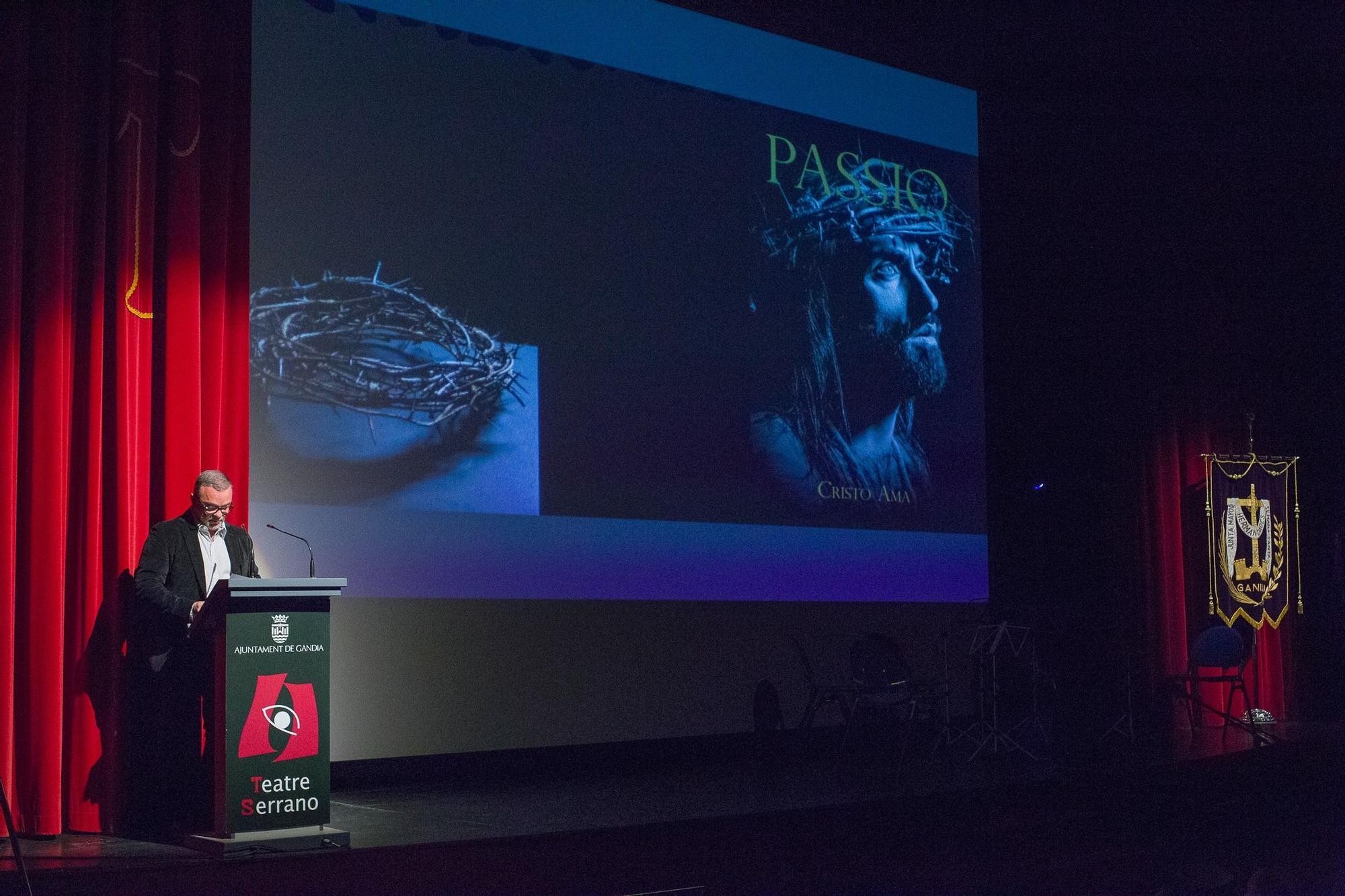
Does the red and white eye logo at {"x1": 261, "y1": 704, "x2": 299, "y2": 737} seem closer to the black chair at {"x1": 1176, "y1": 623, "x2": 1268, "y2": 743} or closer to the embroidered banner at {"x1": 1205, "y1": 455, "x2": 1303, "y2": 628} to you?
the black chair at {"x1": 1176, "y1": 623, "x2": 1268, "y2": 743}

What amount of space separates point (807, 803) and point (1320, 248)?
6.13m

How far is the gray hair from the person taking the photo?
467cm

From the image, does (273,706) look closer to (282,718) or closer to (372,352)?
(282,718)

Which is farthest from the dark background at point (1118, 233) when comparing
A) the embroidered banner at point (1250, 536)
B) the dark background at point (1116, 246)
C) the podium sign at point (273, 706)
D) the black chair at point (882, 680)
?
the podium sign at point (273, 706)

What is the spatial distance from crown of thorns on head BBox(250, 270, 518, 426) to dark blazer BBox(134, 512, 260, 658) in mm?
870

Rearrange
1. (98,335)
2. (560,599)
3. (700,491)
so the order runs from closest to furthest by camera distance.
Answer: (98,335) → (560,599) → (700,491)

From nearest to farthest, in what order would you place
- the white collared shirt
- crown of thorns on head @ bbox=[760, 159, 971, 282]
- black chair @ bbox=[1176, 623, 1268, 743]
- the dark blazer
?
the dark blazer → the white collared shirt → crown of thorns on head @ bbox=[760, 159, 971, 282] → black chair @ bbox=[1176, 623, 1268, 743]

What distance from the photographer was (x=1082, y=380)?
8664 millimetres

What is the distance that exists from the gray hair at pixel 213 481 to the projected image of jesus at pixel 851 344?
2.93 metres

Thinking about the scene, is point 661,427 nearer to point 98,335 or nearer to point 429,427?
point 429,427

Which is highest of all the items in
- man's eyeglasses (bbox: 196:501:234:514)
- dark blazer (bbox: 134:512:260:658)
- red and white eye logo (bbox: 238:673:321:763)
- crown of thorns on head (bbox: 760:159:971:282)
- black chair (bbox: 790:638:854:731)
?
crown of thorns on head (bbox: 760:159:971:282)

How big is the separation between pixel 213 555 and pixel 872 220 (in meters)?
4.21

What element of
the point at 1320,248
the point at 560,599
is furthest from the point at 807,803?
the point at 1320,248

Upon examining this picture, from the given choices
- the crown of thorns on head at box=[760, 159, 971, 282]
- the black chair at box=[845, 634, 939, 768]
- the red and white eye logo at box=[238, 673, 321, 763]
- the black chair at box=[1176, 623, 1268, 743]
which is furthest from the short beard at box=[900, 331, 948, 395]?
the red and white eye logo at box=[238, 673, 321, 763]
